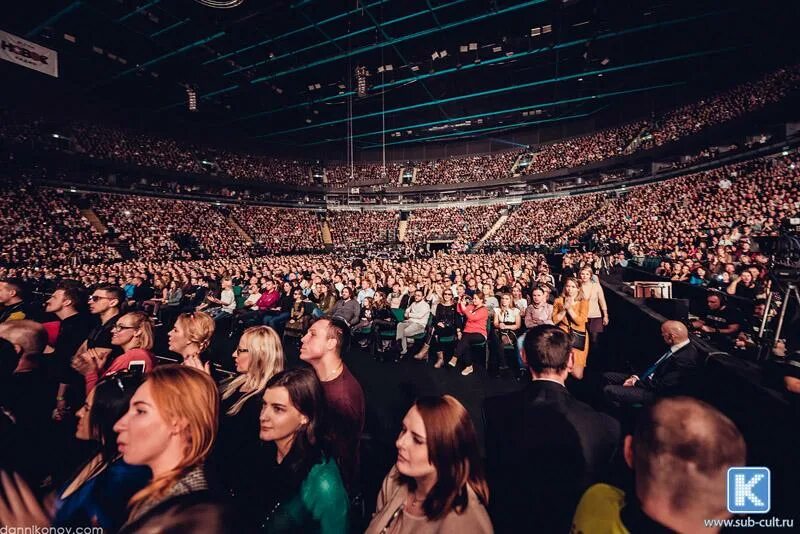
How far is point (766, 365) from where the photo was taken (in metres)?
2.94

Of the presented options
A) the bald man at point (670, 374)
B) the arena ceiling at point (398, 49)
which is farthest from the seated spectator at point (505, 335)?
the arena ceiling at point (398, 49)

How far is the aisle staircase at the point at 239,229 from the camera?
30.9 meters

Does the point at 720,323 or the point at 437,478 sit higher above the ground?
the point at 437,478

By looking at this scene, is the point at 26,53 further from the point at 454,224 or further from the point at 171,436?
the point at 454,224

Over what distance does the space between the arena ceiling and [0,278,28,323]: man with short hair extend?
42.0 ft

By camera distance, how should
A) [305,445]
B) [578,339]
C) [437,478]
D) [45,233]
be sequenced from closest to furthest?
[437,478]
[305,445]
[578,339]
[45,233]

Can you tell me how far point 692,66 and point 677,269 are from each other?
21.8m

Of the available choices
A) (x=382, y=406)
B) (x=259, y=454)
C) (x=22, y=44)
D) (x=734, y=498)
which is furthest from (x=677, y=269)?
(x=22, y=44)

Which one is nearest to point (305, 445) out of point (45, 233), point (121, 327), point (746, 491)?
point (746, 491)

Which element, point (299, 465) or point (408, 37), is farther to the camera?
point (408, 37)

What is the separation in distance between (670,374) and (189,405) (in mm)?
4129

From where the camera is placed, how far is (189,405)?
1422 mm

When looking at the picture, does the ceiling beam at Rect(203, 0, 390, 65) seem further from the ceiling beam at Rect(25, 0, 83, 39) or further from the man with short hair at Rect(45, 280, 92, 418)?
the man with short hair at Rect(45, 280, 92, 418)

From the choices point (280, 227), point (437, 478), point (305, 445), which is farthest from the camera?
A: point (280, 227)
